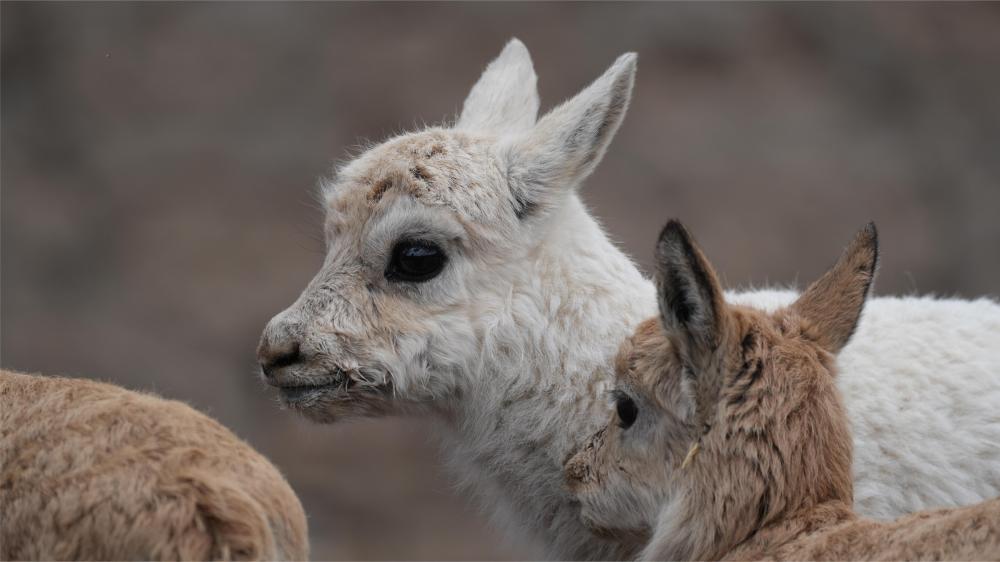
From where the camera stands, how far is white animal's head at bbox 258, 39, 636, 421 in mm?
6410

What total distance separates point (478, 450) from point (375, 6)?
1224 centimetres

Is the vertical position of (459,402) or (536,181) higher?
(536,181)

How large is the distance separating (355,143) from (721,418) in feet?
41.7

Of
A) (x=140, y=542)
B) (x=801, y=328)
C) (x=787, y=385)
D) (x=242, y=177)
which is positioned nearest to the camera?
A: (x=140, y=542)

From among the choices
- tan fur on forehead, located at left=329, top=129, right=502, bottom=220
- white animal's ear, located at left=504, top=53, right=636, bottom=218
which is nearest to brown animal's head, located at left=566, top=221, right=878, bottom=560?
white animal's ear, located at left=504, top=53, right=636, bottom=218

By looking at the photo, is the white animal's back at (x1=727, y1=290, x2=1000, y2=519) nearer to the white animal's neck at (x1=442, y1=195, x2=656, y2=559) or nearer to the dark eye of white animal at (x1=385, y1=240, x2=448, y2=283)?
the white animal's neck at (x1=442, y1=195, x2=656, y2=559)

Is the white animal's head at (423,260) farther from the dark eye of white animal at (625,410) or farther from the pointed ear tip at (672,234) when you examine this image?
the pointed ear tip at (672,234)

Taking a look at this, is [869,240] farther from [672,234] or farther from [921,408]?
[672,234]

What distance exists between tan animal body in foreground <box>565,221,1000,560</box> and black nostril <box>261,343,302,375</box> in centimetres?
196

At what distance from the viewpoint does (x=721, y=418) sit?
504cm

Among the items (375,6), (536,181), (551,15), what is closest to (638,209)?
(551,15)

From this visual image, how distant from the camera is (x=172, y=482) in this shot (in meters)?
4.33

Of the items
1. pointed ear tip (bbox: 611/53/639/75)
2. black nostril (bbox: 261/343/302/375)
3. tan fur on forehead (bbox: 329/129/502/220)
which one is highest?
pointed ear tip (bbox: 611/53/639/75)

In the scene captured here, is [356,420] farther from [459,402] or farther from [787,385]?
[787,385]
